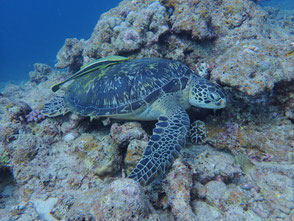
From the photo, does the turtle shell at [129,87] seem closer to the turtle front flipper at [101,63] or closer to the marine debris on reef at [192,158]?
the turtle front flipper at [101,63]

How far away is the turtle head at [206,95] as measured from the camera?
2.63m

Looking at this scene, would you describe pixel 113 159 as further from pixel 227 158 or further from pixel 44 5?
pixel 44 5

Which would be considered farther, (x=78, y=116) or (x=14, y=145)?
(x=78, y=116)

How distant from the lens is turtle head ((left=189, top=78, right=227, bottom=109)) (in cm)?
263

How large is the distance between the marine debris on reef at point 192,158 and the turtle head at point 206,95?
0.21m

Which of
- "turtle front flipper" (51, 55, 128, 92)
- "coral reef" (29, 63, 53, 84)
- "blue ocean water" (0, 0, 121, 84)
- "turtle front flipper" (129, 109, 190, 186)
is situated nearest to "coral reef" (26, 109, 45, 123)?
"turtle front flipper" (51, 55, 128, 92)

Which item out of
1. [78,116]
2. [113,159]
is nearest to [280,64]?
[113,159]

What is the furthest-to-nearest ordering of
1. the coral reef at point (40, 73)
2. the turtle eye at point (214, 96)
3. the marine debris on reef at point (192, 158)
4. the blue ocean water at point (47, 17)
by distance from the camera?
the blue ocean water at point (47, 17), the coral reef at point (40, 73), the turtle eye at point (214, 96), the marine debris on reef at point (192, 158)

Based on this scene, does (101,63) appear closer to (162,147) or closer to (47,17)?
(162,147)

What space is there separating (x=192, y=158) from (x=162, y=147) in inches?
22.6

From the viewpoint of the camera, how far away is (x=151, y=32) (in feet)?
12.8

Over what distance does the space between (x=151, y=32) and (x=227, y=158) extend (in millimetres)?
3386

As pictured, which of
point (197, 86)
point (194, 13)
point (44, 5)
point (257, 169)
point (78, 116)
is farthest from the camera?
point (44, 5)

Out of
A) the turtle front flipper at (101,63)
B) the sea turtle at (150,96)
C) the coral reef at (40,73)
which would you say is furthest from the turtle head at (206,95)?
the coral reef at (40,73)
